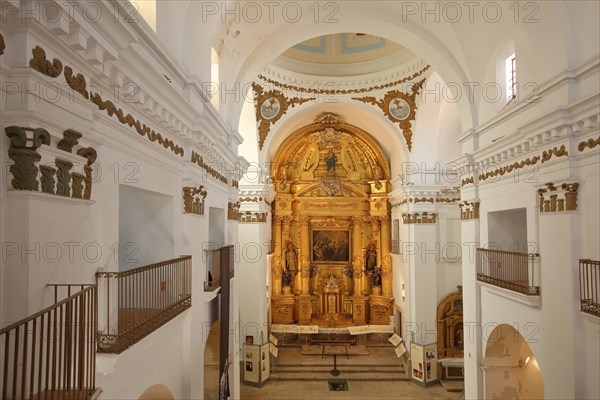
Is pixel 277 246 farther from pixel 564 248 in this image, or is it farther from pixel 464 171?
pixel 564 248

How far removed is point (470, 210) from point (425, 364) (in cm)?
789

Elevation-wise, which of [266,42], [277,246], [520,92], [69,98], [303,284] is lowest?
[303,284]

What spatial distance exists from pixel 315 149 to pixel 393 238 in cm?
570

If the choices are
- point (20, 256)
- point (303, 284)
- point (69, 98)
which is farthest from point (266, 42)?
point (303, 284)

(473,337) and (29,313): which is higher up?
(29,313)

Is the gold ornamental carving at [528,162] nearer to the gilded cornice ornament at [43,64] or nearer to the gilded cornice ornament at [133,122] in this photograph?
the gilded cornice ornament at [133,122]

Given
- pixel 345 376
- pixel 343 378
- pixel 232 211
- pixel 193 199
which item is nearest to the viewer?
pixel 193 199

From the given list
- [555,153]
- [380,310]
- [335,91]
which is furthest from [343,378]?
[555,153]

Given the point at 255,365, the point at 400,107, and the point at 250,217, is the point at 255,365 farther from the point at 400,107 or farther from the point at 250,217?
the point at 400,107

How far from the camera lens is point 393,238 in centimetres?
1992

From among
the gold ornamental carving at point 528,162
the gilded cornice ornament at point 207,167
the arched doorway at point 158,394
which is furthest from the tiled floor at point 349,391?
the arched doorway at point 158,394

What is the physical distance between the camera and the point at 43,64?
2.79 metres

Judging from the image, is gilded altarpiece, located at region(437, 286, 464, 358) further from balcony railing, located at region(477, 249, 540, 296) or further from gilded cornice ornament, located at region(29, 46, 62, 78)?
gilded cornice ornament, located at region(29, 46, 62, 78)

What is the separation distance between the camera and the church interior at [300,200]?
9.62 ft
